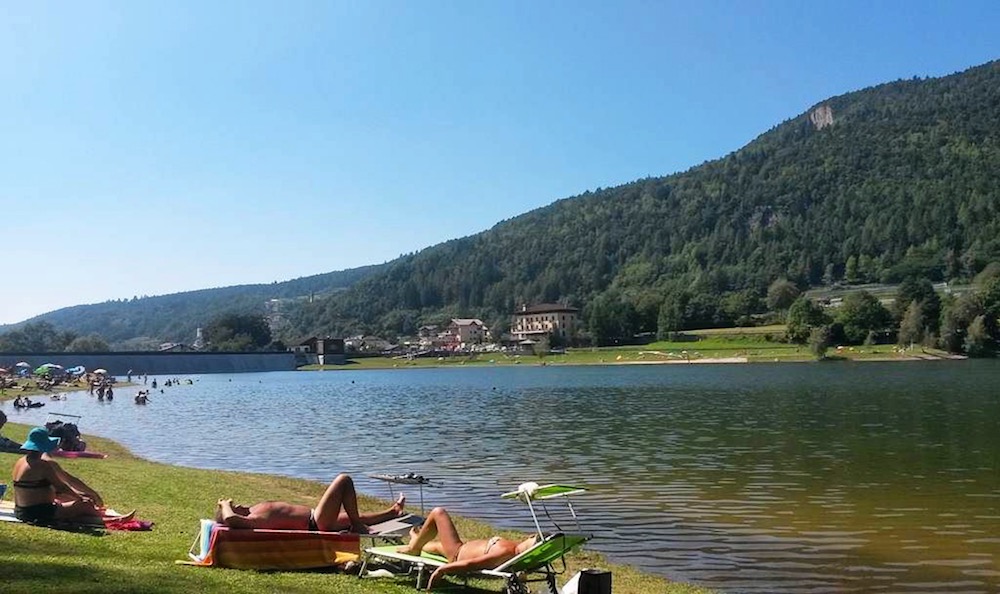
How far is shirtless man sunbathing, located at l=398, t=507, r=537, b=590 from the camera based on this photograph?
10.7 m

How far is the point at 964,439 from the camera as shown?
106 feet

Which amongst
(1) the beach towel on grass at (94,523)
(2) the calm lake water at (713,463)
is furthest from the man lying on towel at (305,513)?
(2) the calm lake water at (713,463)

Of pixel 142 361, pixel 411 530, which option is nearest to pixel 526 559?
pixel 411 530

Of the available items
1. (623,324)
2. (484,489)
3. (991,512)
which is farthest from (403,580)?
(623,324)

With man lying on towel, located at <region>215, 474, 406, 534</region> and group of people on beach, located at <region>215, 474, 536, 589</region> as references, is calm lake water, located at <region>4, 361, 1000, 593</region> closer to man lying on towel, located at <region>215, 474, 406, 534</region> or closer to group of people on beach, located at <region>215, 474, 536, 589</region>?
group of people on beach, located at <region>215, 474, 536, 589</region>

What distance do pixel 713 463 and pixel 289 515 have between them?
62.3 feet

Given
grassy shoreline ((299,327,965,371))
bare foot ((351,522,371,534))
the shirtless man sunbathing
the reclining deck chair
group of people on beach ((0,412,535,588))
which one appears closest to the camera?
the reclining deck chair

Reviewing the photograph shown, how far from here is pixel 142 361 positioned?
172 meters

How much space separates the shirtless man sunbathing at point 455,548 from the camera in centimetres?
1066

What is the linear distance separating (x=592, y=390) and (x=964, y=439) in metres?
46.5

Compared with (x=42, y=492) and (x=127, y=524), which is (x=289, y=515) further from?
(x=42, y=492)

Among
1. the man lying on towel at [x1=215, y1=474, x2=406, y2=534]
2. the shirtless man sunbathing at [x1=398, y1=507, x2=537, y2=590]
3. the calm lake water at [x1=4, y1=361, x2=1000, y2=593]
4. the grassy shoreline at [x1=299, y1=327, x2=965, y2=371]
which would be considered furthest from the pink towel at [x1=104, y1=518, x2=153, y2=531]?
the grassy shoreline at [x1=299, y1=327, x2=965, y2=371]

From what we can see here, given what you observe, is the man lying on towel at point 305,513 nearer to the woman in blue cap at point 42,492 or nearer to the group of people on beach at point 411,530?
the group of people on beach at point 411,530

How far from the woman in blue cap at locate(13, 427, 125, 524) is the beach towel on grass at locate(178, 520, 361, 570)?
2.35m
